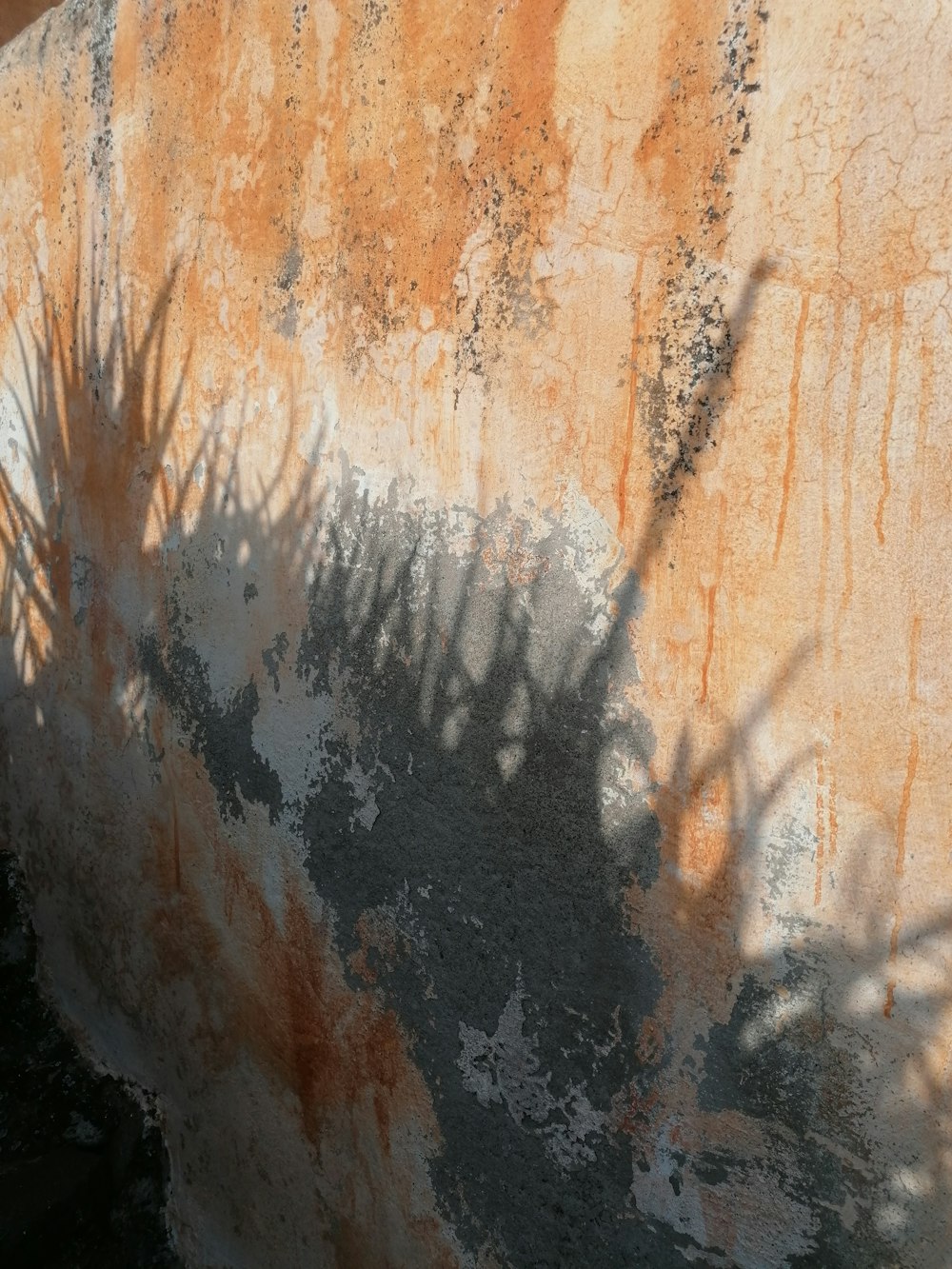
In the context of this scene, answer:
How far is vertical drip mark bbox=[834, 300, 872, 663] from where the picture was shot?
1267 mm

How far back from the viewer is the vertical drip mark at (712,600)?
1.42m

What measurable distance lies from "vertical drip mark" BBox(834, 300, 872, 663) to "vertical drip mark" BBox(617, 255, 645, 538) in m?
0.34

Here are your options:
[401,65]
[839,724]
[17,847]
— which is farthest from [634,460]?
[17,847]

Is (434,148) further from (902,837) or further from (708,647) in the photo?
(902,837)

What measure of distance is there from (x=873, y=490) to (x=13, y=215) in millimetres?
3085

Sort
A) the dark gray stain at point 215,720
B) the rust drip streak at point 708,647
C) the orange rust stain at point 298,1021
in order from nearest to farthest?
the rust drip streak at point 708,647 < the orange rust stain at point 298,1021 < the dark gray stain at point 215,720

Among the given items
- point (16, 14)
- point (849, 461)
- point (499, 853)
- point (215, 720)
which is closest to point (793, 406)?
point (849, 461)

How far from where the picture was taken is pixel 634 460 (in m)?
1.50

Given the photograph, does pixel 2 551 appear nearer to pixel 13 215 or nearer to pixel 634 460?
pixel 13 215

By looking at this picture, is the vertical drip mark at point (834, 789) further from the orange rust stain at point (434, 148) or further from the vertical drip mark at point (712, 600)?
the orange rust stain at point (434, 148)

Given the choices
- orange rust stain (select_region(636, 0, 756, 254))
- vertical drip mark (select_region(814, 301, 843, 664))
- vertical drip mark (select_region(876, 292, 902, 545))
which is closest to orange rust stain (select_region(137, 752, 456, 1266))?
vertical drip mark (select_region(814, 301, 843, 664))

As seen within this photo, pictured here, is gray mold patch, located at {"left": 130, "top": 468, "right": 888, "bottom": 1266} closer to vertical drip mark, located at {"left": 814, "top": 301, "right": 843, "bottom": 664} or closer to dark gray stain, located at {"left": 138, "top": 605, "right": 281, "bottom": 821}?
dark gray stain, located at {"left": 138, "top": 605, "right": 281, "bottom": 821}

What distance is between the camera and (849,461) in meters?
Answer: 1.29

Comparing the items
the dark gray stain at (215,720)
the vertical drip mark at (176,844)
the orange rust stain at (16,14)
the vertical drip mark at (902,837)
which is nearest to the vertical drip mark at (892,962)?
the vertical drip mark at (902,837)
